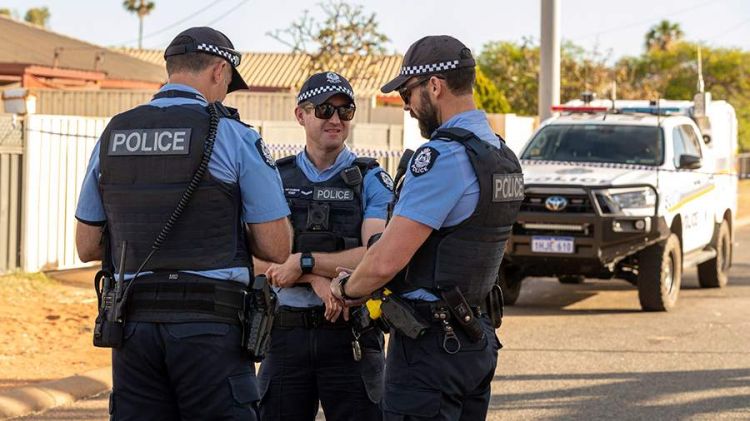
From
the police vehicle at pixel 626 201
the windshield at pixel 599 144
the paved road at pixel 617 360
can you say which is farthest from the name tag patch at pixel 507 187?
the windshield at pixel 599 144

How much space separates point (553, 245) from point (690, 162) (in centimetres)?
198

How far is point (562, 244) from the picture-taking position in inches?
470

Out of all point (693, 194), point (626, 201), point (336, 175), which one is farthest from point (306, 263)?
point (693, 194)

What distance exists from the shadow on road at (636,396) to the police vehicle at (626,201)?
9.14 feet

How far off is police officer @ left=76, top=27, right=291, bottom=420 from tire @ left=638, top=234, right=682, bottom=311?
27.7 ft

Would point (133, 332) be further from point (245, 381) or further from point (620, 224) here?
point (620, 224)

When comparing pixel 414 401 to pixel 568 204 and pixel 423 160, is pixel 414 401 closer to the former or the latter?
pixel 423 160

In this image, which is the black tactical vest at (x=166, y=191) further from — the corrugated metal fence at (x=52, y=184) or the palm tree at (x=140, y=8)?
the palm tree at (x=140, y=8)

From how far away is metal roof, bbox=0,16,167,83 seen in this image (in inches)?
1282

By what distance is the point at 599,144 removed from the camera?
1342cm

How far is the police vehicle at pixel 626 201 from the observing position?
1194cm

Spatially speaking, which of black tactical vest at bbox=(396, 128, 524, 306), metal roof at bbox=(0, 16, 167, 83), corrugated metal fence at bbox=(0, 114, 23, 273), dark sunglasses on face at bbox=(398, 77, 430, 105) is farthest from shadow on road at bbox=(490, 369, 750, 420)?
metal roof at bbox=(0, 16, 167, 83)

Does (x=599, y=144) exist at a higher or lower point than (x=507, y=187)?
higher

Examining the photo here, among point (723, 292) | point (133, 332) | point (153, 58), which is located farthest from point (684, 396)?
point (153, 58)
